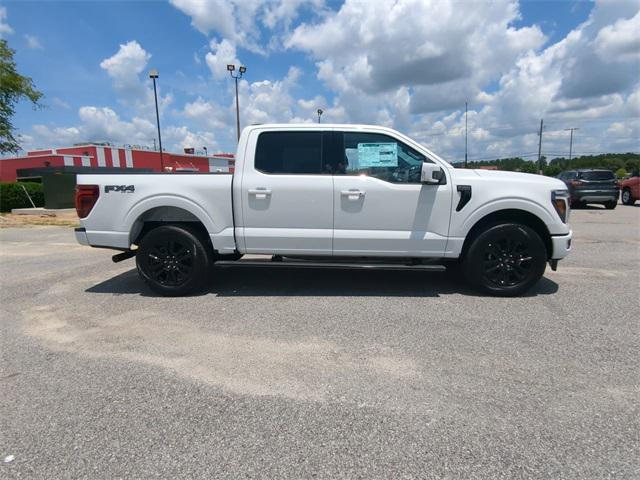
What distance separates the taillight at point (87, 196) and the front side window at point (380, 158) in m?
2.99

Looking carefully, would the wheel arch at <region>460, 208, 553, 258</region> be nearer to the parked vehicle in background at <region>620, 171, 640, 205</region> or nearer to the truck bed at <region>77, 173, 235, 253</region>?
the truck bed at <region>77, 173, 235, 253</region>

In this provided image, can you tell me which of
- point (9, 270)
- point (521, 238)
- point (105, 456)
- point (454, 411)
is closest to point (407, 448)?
point (454, 411)

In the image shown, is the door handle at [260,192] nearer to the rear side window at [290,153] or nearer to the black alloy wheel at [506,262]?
the rear side window at [290,153]

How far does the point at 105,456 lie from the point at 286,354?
1492mm

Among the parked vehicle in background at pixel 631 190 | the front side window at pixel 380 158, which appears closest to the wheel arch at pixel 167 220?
the front side window at pixel 380 158

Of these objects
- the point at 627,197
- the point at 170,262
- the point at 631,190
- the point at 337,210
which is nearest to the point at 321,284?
the point at 337,210

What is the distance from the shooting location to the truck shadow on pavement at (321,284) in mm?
4980

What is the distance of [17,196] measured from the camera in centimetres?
1952

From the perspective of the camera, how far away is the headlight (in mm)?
4648

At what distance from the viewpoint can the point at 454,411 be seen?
8.38 feet

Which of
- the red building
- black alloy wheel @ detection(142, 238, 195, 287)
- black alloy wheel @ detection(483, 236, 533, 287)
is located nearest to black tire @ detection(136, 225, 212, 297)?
black alloy wheel @ detection(142, 238, 195, 287)

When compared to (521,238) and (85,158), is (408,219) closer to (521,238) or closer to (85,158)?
(521,238)

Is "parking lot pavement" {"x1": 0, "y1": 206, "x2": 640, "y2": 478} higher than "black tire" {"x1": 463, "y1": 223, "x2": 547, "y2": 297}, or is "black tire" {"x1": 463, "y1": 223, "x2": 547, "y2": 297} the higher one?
"black tire" {"x1": 463, "y1": 223, "x2": 547, "y2": 297}

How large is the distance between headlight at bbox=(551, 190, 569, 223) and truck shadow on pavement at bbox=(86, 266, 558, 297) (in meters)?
0.99
